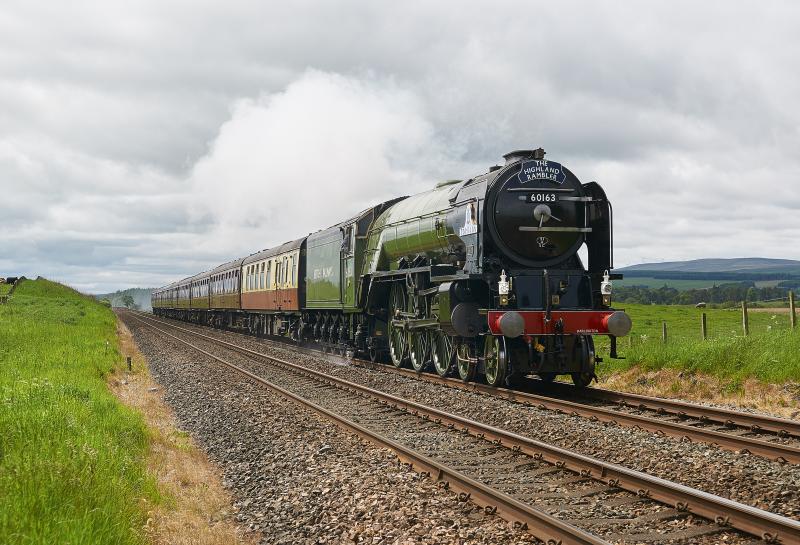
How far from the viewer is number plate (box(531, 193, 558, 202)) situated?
13438mm

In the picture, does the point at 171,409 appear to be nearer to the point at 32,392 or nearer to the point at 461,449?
the point at 32,392

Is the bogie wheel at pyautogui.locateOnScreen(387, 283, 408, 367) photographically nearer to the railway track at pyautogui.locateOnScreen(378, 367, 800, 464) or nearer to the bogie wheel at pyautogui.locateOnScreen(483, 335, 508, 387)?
the bogie wheel at pyautogui.locateOnScreen(483, 335, 508, 387)

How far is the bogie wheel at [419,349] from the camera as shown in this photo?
16375 mm

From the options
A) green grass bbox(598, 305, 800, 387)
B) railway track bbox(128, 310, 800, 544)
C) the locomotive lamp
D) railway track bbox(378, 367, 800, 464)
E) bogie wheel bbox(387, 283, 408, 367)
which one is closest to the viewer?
railway track bbox(128, 310, 800, 544)

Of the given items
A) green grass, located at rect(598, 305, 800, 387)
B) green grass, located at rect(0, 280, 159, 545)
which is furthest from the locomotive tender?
green grass, located at rect(0, 280, 159, 545)

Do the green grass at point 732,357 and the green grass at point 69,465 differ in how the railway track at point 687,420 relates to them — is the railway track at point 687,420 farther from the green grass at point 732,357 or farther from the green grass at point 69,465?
the green grass at point 69,465

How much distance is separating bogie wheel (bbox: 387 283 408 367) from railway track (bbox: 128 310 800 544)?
667cm

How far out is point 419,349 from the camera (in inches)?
665

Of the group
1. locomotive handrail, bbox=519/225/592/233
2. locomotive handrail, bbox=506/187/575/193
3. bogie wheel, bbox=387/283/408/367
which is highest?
locomotive handrail, bbox=506/187/575/193

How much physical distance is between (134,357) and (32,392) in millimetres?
15833

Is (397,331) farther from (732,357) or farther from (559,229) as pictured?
(732,357)

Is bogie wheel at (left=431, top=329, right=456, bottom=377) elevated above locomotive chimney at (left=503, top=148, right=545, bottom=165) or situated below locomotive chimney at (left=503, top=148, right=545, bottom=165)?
below

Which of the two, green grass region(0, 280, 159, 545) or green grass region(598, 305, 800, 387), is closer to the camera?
green grass region(0, 280, 159, 545)

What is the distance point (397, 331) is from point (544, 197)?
6049mm
